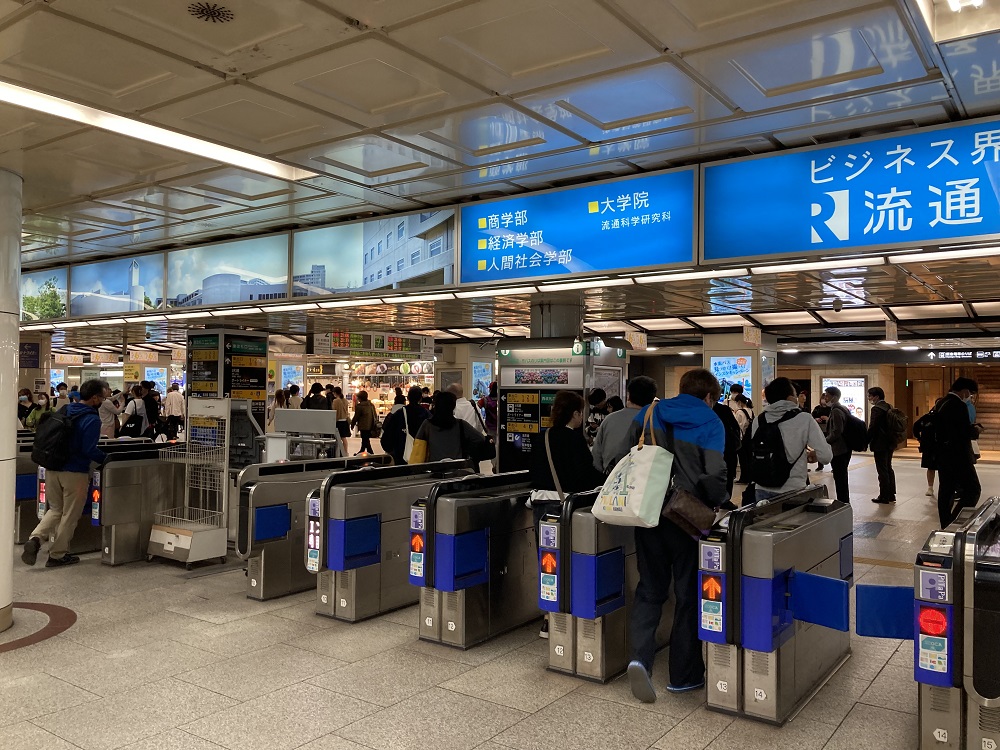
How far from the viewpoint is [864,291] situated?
8.39m

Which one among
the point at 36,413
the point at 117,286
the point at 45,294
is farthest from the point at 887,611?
the point at 36,413

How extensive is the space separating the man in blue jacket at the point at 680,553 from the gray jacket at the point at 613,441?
552 millimetres

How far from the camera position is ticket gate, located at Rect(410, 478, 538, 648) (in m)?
4.57

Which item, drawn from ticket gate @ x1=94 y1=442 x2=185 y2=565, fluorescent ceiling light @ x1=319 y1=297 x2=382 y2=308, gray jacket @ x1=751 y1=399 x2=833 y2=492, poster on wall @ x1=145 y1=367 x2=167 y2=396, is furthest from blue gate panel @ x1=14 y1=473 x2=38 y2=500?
poster on wall @ x1=145 y1=367 x2=167 y2=396

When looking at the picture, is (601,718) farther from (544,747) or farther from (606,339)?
(606,339)

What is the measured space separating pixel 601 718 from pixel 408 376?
65.0ft

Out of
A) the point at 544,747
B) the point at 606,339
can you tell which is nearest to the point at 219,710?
the point at 544,747

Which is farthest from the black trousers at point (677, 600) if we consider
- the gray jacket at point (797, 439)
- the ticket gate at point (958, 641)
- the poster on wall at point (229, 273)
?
the poster on wall at point (229, 273)

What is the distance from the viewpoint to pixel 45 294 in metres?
9.70

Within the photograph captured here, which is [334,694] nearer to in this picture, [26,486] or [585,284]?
[585,284]

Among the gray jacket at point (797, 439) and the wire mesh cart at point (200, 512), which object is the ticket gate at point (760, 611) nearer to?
the gray jacket at point (797, 439)

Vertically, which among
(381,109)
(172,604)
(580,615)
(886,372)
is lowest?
(172,604)

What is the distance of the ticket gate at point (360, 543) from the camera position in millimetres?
5066

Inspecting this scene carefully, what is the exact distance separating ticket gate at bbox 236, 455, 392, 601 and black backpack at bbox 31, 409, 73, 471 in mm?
1792
